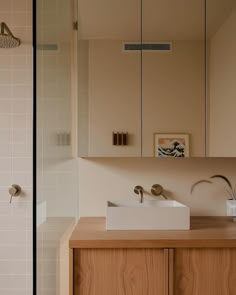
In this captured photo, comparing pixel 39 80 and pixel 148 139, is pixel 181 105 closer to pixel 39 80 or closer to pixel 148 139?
pixel 148 139

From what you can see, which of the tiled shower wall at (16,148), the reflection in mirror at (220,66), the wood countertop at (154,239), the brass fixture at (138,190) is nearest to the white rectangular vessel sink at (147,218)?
the wood countertop at (154,239)

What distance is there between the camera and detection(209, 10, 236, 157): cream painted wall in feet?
5.35

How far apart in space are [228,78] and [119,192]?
912mm

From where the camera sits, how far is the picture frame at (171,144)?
5.39 feet

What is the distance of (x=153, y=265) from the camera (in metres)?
1.29

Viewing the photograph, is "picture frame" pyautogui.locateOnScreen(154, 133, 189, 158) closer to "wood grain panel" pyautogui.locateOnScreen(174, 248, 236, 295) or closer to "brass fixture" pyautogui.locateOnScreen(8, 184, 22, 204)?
"wood grain panel" pyautogui.locateOnScreen(174, 248, 236, 295)

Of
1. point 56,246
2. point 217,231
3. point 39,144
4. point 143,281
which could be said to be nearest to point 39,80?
point 39,144

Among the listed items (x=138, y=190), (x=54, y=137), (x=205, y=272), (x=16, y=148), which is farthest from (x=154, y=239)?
(x=16, y=148)

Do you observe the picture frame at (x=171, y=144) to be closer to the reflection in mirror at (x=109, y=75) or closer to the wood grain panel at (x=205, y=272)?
the reflection in mirror at (x=109, y=75)

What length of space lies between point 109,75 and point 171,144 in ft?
1.71

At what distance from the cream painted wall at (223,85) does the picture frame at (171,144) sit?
0.47 feet

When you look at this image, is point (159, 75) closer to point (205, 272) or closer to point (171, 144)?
point (171, 144)

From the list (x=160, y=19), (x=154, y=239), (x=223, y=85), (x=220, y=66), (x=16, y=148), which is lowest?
(x=154, y=239)

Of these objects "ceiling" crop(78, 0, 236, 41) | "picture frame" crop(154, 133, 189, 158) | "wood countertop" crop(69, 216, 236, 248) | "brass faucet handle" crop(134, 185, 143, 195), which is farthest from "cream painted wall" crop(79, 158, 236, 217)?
"ceiling" crop(78, 0, 236, 41)
